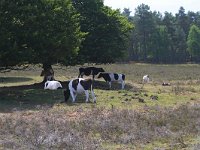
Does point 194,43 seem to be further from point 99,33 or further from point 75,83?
point 75,83

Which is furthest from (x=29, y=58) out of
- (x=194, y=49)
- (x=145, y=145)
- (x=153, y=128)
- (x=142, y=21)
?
(x=142, y=21)

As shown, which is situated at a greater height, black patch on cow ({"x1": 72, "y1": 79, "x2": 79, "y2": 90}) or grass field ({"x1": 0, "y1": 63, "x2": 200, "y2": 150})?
black patch on cow ({"x1": 72, "y1": 79, "x2": 79, "y2": 90})

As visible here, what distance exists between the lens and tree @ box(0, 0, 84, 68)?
2660 centimetres

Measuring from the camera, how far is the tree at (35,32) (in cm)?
2660

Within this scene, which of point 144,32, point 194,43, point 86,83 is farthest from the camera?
point 144,32

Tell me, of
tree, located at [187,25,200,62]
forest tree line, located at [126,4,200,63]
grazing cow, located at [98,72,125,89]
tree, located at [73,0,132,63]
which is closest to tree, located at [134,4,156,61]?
forest tree line, located at [126,4,200,63]

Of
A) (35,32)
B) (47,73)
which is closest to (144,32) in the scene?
(47,73)

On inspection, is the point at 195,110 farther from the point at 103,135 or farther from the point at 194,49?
the point at 194,49

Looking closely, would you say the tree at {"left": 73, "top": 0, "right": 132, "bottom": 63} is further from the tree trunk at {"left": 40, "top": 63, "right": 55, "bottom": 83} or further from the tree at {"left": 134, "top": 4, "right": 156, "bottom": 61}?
the tree at {"left": 134, "top": 4, "right": 156, "bottom": 61}

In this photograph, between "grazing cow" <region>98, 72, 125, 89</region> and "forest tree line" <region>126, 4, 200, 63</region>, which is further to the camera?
"forest tree line" <region>126, 4, 200, 63</region>

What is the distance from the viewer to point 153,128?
14.7 metres

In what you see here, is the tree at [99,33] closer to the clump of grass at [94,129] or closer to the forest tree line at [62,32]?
the forest tree line at [62,32]

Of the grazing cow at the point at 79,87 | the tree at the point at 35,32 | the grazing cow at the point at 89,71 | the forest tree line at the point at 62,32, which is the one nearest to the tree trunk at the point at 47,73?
the forest tree line at the point at 62,32

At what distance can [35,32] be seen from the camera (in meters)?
27.0
